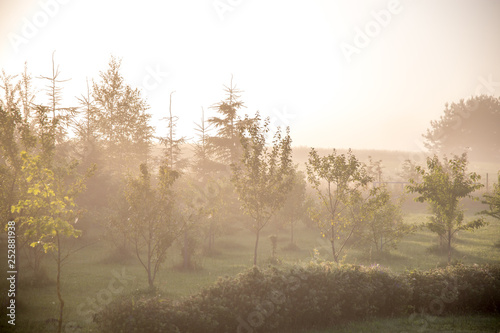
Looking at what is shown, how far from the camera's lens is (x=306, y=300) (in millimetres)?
11938

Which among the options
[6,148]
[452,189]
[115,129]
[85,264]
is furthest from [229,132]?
[6,148]

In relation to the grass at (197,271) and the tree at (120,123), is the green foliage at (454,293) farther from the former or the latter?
the tree at (120,123)

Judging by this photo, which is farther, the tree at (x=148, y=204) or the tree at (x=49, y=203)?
the tree at (x=148, y=204)

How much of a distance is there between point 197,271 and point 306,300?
11081mm

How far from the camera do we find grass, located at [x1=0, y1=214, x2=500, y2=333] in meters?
12.4

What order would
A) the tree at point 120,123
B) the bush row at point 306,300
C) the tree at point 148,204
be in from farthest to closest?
the tree at point 120,123
the tree at point 148,204
the bush row at point 306,300

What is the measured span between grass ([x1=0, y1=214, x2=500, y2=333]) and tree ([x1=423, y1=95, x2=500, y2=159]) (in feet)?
183

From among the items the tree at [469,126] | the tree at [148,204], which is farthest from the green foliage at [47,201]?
the tree at [469,126]

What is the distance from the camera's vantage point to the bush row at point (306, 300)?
10.1 meters

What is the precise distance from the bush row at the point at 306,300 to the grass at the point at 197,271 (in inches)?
31.9

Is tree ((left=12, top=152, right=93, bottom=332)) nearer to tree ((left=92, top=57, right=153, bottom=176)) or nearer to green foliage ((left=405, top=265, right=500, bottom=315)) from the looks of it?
green foliage ((left=405, top=265, right=500, bottom=315))

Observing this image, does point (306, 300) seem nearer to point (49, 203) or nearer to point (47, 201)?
point (49, 203)

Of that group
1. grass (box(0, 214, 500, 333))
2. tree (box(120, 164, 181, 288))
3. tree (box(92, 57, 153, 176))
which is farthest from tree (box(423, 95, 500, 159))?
tree (box(120, 164, 181, 288))

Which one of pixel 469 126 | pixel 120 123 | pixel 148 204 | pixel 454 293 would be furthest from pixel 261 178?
pixel 469 126
